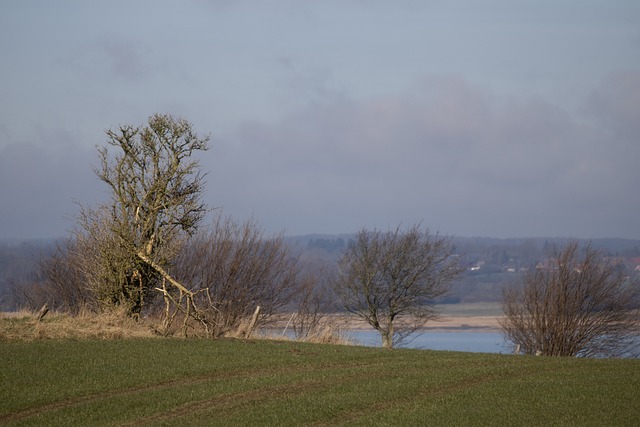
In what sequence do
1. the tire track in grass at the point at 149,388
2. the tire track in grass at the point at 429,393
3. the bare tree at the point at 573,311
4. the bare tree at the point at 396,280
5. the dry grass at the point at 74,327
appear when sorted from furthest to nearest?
the bare tree at the point at 396,280 → the bare tree at the point at 573,311 → the dry grass at the point at 74,327 → the tire track in grass at the point at 149,388 → the tire track in grass at the point at 429,393

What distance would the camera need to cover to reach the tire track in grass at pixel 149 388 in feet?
48.9

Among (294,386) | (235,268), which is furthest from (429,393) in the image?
(235,268)

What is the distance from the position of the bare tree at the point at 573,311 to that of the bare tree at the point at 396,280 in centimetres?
507

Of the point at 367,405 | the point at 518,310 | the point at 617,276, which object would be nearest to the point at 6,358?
the point at 367,405

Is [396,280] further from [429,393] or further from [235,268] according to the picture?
[429,393]

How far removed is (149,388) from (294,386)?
117 inches

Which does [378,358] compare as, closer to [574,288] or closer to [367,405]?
[367,405]

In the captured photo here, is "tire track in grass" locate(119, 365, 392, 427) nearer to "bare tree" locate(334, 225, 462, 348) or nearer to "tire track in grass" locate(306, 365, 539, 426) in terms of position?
"tire track in grass" locate(306, 365, 539, 426)

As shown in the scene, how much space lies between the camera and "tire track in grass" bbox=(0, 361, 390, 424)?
14.9 metres

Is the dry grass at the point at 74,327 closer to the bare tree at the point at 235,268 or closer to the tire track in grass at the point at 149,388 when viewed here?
the tire track in grass at the point at 149,388

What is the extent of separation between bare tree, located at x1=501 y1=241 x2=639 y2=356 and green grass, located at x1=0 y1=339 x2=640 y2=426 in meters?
28.6

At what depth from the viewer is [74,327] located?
23.7m

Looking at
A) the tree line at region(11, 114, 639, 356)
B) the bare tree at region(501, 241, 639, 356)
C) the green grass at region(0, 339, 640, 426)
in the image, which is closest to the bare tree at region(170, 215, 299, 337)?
the tree line at region(11, 114, 639, 356)

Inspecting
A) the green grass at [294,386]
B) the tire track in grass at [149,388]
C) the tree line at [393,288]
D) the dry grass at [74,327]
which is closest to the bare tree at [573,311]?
the tree line at [393,288]
